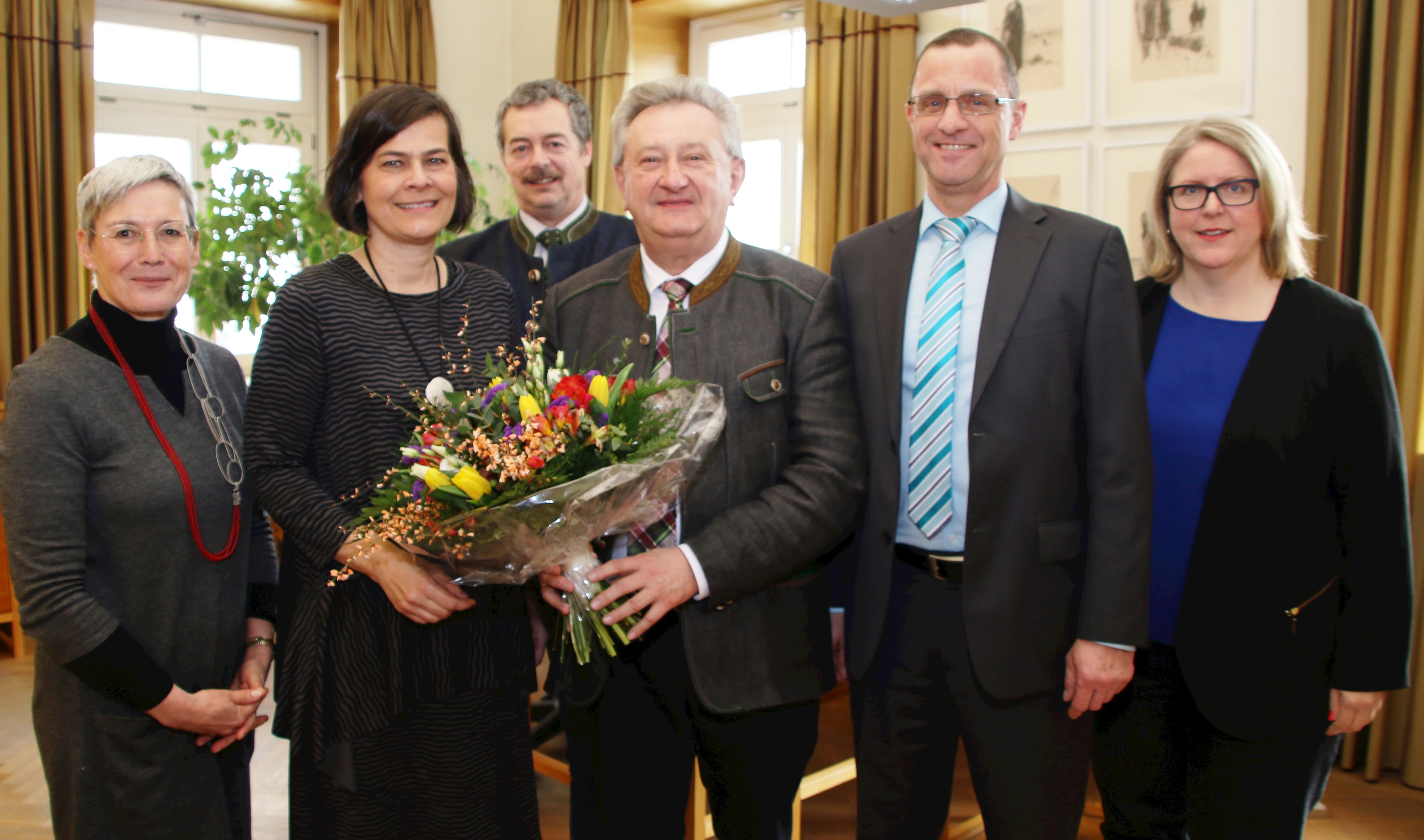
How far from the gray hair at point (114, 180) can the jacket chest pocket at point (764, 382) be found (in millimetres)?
1110

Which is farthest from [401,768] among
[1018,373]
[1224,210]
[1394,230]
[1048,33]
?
[1048,33]

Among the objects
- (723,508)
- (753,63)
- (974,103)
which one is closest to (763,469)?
(723,508)

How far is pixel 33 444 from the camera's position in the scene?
1.62 m

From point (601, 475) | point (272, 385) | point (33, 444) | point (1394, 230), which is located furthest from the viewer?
point (1394, 230)

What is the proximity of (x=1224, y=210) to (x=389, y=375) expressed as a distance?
1.65 metres

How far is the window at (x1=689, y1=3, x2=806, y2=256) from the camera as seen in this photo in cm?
575

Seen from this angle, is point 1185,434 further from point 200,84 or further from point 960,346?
point 200,84

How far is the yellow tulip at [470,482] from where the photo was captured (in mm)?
1441

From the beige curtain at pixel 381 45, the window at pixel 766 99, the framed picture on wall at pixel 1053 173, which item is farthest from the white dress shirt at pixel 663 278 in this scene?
the beige curtain at pixel 381 45

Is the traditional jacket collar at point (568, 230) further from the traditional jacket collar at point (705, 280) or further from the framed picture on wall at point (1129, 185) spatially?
the framed picture on wall at point (1129, 185)

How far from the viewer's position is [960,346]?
6.07 feet

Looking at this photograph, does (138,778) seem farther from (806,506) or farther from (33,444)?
(806,506)

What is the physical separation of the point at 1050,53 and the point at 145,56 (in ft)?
17.2

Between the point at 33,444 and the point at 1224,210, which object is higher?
the point at 1224,210
